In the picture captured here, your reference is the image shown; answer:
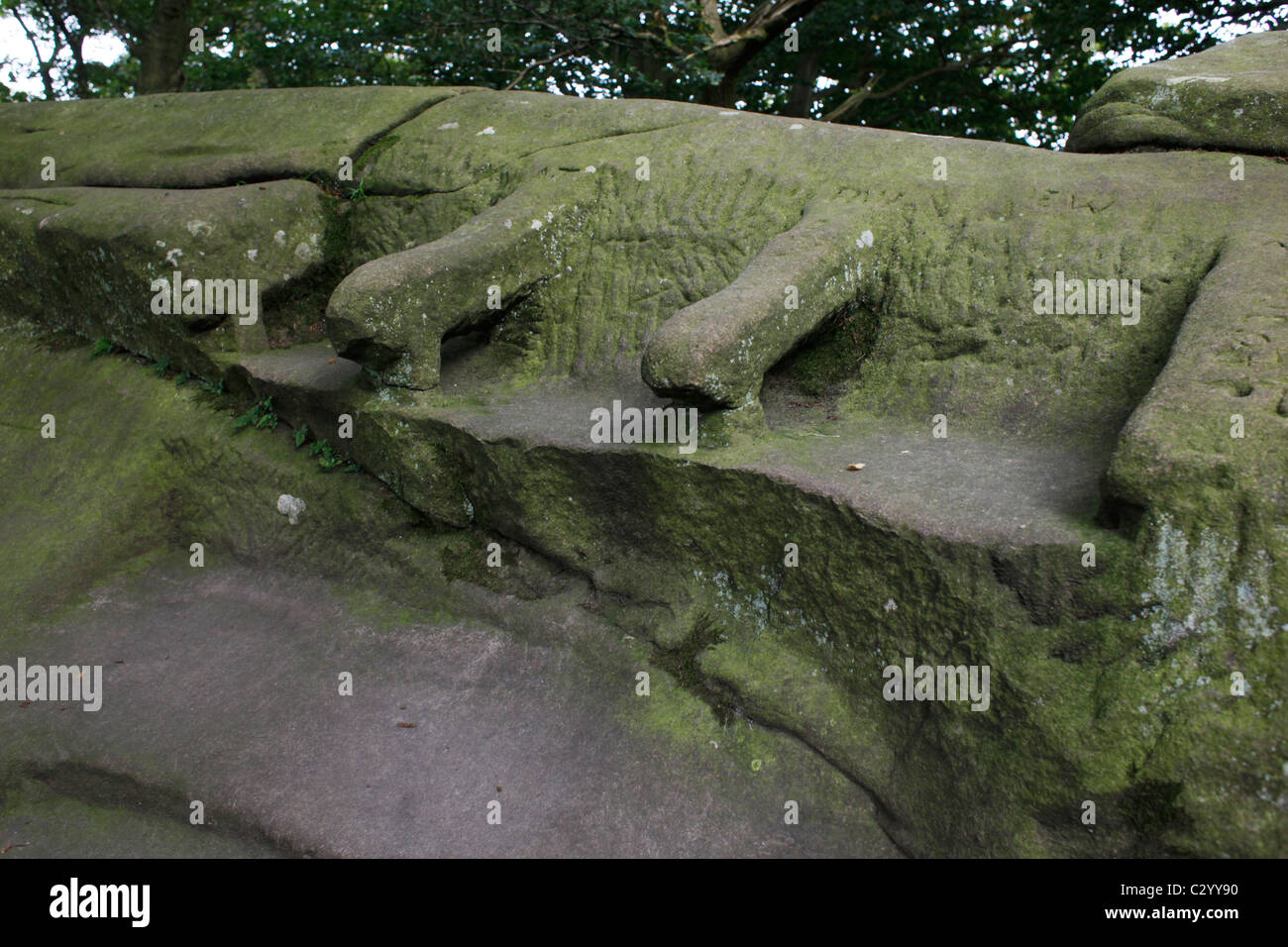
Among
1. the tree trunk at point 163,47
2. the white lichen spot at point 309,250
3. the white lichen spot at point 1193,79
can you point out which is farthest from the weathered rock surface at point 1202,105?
the tree trunk at point 163,47

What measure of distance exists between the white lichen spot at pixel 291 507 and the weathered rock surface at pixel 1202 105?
169 inches

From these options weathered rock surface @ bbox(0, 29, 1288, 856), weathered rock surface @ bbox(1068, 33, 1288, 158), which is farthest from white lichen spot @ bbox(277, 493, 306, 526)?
weathered rock surface @ bbox(1068, 33, 1288, 158)

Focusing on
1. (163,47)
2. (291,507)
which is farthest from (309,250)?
(163,47)

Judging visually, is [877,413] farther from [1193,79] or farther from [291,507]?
[291,507]

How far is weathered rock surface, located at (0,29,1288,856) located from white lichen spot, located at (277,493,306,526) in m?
0.06

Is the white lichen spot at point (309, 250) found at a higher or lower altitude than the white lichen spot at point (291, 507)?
higher

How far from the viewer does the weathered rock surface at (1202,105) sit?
4078mm

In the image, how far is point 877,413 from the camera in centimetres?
398

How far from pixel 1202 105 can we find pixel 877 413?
205 centimetres

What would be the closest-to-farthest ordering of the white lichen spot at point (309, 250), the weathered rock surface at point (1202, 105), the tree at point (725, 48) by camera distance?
the weathered rock surface at point (1202, 105) → the white lichen spot at point (309, 250) → the tree at point (725, 48)

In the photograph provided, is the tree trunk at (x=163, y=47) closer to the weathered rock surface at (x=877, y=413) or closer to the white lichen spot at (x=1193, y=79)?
the weathered rock surface at (x=877, y=413)

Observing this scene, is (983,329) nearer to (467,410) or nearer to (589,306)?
(589,306)

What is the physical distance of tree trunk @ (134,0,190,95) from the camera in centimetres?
1034

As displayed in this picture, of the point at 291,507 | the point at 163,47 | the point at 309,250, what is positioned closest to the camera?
the point at 291,507
